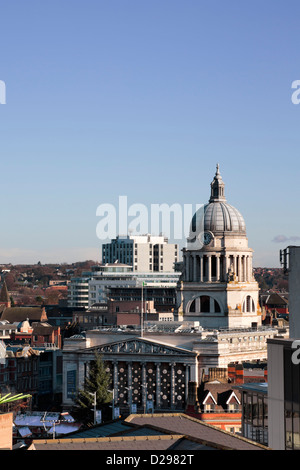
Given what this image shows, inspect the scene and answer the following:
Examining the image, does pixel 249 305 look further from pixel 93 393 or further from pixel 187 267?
pixel 93 393

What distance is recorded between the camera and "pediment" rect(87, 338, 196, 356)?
5973 inches

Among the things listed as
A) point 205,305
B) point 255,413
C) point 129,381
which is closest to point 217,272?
point 205,305

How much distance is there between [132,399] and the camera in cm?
15112

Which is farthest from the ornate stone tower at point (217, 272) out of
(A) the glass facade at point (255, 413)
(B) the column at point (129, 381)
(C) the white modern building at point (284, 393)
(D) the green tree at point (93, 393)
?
(C) the white modern building at point (284, 393)

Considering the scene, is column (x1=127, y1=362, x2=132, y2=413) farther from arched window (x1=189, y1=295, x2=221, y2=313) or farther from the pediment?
arched window (x1=189, y1=295, x2=221, y2=313)

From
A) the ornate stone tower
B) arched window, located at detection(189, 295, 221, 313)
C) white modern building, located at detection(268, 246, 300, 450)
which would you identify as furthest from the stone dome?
white modern building, located at detection(268, 246, 300, 450)

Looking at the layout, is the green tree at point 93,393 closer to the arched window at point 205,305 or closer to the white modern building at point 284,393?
the arched window at point 205,305

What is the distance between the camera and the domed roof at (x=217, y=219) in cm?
17675

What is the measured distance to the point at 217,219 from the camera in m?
177

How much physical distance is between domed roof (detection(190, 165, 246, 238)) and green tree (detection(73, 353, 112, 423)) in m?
34.2

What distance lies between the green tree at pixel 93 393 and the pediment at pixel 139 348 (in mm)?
5871

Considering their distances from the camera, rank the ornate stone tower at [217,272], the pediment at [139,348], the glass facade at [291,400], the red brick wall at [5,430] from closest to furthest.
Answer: the glass facade at [291,400] < the red brick wall at [5,430] < the pediment at [139,348] < the ornate stone tower at [217,272]

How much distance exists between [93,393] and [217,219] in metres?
49.0
